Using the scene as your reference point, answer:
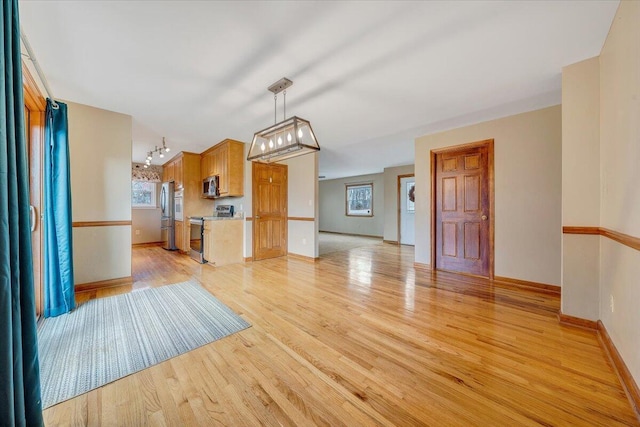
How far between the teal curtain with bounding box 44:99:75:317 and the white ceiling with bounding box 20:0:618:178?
1.64 feet

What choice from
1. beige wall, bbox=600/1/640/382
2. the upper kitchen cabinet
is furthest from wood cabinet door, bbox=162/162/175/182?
beige wall, bbox=600/1/640/382

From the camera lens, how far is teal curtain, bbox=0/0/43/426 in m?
0.79

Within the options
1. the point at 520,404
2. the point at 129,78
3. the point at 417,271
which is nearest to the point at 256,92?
the point at 129,78

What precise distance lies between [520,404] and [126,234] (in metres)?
4.37

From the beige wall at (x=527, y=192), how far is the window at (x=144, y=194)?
776cm

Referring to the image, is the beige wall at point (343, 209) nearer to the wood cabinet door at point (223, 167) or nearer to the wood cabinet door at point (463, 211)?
the wood cabinet door at point (463, 211)

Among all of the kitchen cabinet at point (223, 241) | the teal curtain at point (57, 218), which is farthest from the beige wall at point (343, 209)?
the teal curtain at point (57, 218)

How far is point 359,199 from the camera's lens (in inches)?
364

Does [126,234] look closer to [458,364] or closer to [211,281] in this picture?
[211,281]

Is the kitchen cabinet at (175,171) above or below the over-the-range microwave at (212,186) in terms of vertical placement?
above

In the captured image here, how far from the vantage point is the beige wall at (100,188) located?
9.98ft

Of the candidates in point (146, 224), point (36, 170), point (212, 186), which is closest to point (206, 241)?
point (212, 186)

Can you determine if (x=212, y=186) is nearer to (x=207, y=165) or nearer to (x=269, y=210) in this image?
(x=207, y=165)

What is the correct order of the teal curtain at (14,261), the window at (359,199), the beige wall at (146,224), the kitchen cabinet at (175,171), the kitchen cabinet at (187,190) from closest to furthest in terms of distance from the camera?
the teal curtain at (14,261) → the kitchen cabinet at (187,190) → the kitchen cabinet at (175,171) → the beige wall at (146,224) → the window at (359,199)
